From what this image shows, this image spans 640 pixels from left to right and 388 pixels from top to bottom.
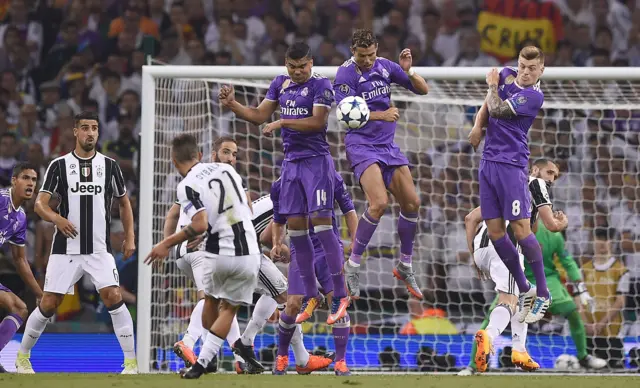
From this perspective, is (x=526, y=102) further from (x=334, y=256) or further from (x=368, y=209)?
(x=334, y=256)

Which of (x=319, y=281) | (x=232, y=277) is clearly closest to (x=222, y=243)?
(x=232, y=277)

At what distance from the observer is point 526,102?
9.11 m

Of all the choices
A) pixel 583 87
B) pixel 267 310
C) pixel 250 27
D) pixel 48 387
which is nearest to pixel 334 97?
pixel 267 310

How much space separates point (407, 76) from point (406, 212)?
3.93 ft

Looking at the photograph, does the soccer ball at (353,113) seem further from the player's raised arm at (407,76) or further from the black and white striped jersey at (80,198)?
the black and white striped jersey at (80,198)

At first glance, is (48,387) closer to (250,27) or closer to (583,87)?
(583,87)

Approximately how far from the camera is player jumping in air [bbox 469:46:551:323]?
9148 mm

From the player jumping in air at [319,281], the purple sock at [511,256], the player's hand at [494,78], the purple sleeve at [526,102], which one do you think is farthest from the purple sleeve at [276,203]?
the purple sleeve at [526,102]

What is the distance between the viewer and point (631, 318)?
13695 millimetres

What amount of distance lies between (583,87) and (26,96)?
26.7ft

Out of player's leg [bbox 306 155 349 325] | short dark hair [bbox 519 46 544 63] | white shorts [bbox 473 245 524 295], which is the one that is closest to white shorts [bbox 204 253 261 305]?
player's leg [bbox 306 155 349 325]

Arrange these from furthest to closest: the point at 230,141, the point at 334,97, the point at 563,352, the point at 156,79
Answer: the point at 563,352, the point at 156,79, the point at 230,141, the point at 334,97

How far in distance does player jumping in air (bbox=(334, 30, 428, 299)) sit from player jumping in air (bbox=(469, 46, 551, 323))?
0.65 meters

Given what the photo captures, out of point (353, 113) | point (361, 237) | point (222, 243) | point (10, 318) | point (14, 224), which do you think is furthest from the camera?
point (14, 224)
